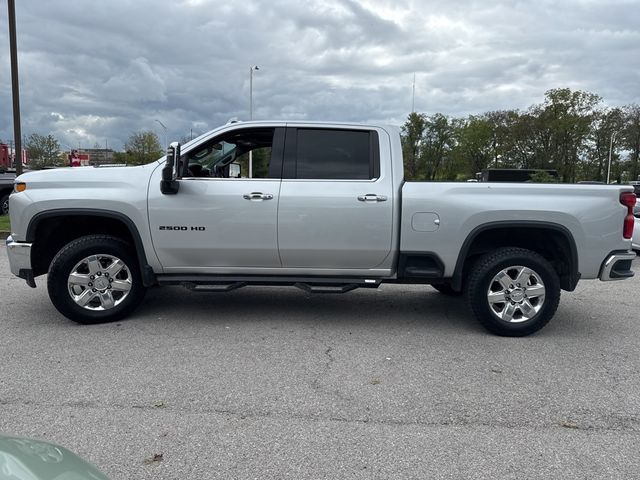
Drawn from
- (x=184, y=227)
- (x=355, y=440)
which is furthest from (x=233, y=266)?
(x=355, y=440)

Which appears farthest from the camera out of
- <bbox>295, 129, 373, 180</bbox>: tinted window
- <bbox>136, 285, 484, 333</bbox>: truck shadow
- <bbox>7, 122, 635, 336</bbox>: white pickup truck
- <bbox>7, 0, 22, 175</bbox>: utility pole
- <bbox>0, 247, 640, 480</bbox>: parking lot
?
<bbox>7, 0, 22, 175</bbox>: utility pole

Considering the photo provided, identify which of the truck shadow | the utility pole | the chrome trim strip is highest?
the utility pole

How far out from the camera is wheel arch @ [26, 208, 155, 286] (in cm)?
490

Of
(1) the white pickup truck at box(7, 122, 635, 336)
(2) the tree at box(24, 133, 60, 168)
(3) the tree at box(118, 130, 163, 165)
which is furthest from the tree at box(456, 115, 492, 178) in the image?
(1) the white pickup truck at box(7, 122, 635, 336)

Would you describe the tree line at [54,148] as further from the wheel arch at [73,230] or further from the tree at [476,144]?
the wheel arch at [73,230]

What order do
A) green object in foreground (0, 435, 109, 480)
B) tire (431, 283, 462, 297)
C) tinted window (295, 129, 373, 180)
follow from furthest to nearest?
tire (431, 283, 462, 297) < tinted window (295, 129, 373, 180) < green object in foreground (0, 435, 109, 480)

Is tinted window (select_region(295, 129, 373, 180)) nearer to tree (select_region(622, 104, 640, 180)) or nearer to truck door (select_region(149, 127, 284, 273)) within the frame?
truck door (select_region(149, 127, 284, 273))

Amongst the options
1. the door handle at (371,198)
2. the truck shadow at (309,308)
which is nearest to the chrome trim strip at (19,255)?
the truck shadow at (309,308)

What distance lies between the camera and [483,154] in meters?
51.2

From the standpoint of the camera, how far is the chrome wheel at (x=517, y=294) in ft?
16.1

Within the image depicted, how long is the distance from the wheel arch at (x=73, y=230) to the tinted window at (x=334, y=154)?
170cm

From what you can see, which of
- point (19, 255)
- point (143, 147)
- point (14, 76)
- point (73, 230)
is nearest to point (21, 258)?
point (19, 255)

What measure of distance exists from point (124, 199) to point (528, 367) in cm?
386

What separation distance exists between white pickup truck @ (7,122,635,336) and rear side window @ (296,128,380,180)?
0.01m
